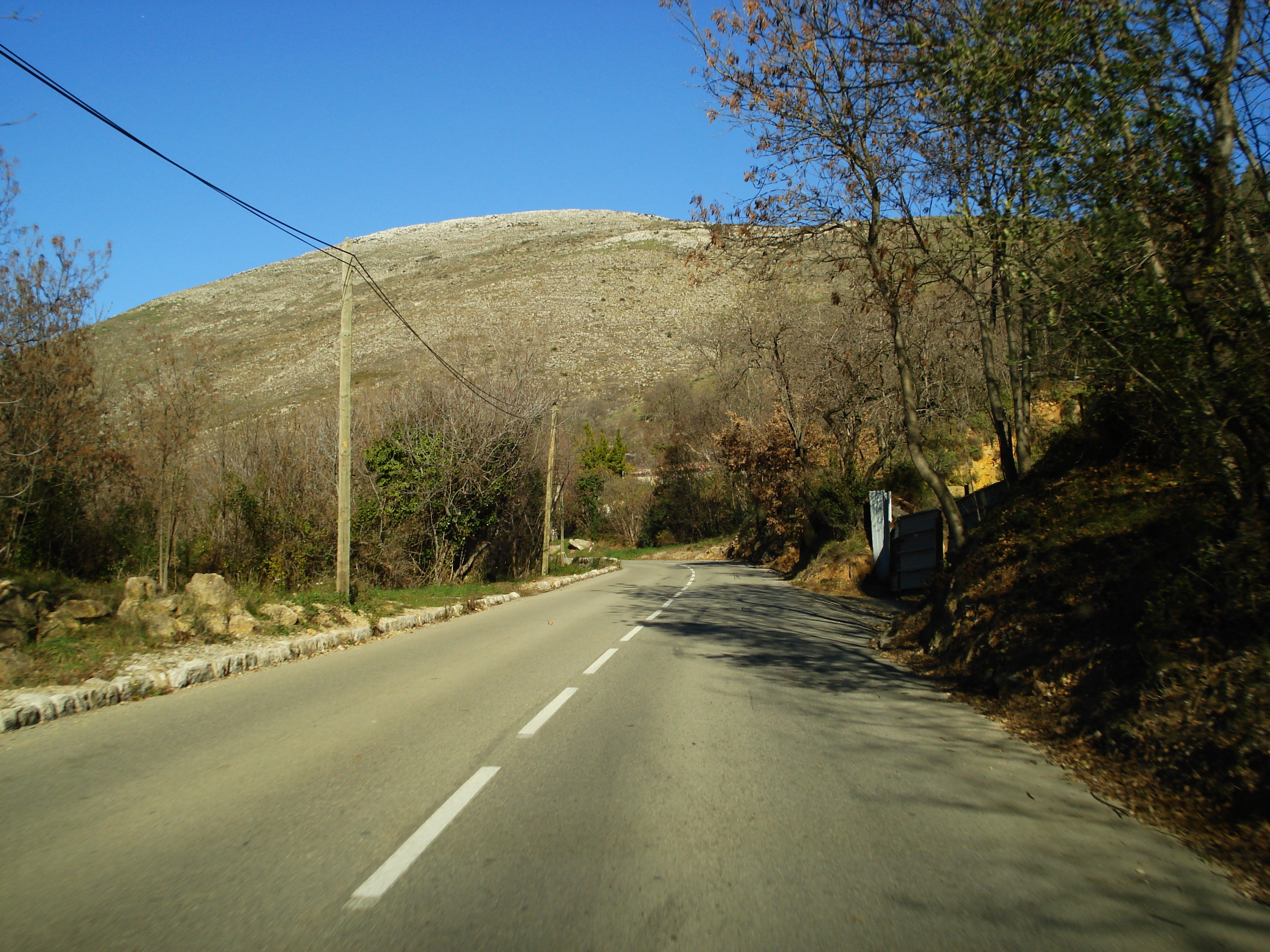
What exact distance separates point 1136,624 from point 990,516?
218 inches

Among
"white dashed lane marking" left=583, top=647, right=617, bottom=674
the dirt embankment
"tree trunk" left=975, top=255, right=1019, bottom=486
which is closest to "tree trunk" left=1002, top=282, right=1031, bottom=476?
"tree trunk" left=975, top=255, right=1019, bottom=486

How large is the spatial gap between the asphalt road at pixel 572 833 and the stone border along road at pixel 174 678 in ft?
0.76

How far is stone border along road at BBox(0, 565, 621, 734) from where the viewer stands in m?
6.86

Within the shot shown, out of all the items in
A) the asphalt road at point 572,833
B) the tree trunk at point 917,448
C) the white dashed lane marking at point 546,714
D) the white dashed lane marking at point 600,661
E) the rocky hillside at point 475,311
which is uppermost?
the rocky hillside at point 475,311

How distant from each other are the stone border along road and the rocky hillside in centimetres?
1216

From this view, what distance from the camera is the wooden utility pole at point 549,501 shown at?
2731 cm

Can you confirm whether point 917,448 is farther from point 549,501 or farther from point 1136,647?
point 549,501

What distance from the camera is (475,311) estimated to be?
6000 centimetres

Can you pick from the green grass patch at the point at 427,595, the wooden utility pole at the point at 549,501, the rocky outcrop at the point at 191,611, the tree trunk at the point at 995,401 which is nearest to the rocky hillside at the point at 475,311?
the wooden utility pole at the point at 549,501

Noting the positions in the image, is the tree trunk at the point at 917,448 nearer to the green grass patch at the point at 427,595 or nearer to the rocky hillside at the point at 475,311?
the green grass patch at the point at 427,595

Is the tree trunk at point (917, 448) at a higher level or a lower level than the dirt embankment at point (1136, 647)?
higher

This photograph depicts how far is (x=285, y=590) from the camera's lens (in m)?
16.0

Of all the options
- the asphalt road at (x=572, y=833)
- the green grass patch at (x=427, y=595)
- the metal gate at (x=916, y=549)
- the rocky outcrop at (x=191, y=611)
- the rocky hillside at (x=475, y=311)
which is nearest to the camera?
the asphalt road at (x=572, y=833)

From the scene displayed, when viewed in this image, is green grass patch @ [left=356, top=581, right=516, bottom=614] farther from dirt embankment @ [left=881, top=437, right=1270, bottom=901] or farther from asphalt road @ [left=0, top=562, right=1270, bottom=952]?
dirt embankment @ [left=881, top=437, right=1270, bottom=901]
